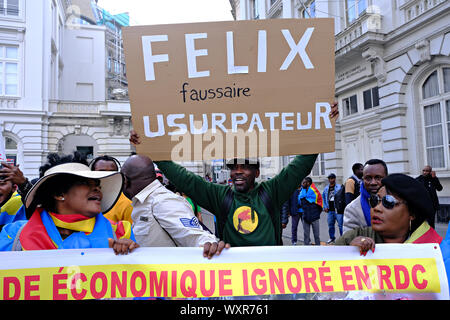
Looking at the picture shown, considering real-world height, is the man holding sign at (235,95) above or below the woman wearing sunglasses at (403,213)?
above

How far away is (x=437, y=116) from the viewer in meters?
9.73

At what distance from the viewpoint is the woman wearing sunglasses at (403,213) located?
1905 mm

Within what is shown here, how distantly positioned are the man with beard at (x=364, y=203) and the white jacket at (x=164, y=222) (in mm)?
1123

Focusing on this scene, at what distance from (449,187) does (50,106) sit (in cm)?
2280

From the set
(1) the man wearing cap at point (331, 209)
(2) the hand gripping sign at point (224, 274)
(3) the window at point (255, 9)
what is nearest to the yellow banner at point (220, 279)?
(2) the hand gripping sign at point (224, 274)

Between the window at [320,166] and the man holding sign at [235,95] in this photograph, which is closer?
the man holding sign at [235,95]

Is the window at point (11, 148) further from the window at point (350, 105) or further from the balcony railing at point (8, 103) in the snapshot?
the window at point (350, 105)

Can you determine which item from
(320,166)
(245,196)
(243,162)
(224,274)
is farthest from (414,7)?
(224,274)

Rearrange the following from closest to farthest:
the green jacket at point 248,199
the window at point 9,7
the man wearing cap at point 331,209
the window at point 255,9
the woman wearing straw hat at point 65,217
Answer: the woman wearing straw hat at point 65,217 < the green jacket at point 248,199 < the man wearing cap at point 331,209 < the window at point 255,9 < the window at point 9,7

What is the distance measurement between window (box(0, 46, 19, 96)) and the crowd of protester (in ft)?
72.7

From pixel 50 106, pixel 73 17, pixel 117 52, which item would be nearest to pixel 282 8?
pixel 50 106

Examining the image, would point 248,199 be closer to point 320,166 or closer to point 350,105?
point 350,105

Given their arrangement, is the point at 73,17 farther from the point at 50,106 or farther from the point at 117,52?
the point at 50,106

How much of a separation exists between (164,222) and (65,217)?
1.88 feet
